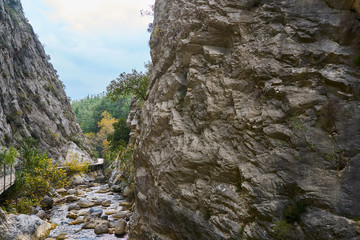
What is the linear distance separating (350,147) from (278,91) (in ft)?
7.23

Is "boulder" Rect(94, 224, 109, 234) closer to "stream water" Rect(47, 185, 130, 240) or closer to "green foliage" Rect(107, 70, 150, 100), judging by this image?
"stream water" Rect(47, 185, 130, 240)

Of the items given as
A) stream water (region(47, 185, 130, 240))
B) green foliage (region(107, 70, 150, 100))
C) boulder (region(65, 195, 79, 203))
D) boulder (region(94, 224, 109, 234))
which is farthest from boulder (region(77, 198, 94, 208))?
green foliage (region(107, 70, 150, 100))

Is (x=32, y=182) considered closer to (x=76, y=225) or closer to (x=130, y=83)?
(x=76, y=225)

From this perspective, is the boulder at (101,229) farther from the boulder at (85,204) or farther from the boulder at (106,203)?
the boulder at (85,204)

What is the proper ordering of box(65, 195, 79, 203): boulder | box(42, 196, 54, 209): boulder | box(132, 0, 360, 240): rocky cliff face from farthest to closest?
box(65, 195, 79, 203): boulder → box(42, 196, 54, 209): boulder → box(132, 0, 360, 240): rocky cliff face

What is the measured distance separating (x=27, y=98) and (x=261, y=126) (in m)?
35.9

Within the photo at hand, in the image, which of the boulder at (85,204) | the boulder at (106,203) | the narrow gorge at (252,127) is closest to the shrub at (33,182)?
the boulder at (85,204)

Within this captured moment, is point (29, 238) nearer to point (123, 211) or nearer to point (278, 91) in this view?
point (123, 211)

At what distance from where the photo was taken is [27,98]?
3309 cm

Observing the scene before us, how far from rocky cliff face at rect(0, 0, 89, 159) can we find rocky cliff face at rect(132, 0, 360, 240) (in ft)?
75.7

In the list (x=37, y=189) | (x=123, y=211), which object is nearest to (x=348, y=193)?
(x=123, y=211)

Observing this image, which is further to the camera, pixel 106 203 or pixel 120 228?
pixel 106 203

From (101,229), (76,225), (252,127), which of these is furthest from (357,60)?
(76,225)

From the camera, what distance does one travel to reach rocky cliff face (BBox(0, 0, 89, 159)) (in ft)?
91.4
